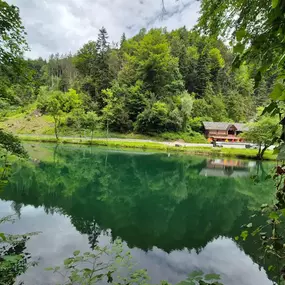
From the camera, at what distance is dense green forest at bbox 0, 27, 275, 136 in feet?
142

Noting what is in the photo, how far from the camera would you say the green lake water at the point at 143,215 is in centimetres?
673

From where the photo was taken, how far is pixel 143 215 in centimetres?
1056

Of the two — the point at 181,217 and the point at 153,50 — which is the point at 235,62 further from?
the point at 153,50

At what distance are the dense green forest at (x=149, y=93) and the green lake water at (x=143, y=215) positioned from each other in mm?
23625


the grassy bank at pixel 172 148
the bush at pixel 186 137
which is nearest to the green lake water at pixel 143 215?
the grassy bank at pixel 172 148

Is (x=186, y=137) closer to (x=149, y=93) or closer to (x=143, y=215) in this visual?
(x=149, y=93)

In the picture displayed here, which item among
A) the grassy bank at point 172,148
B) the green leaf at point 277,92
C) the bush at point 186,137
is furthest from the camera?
the bush at point 186,137

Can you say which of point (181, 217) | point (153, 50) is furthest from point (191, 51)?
point (181, 217)

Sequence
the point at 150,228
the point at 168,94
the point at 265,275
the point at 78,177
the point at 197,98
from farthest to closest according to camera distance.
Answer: the point at 197,98 → the point at 168,94 → the point at 78,177 → the point at 150,228 → the point at 265,275

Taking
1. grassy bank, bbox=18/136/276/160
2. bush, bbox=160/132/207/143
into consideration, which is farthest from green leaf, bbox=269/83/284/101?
bush, bbox=160/132/207/143

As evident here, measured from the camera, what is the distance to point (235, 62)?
44.2 inches

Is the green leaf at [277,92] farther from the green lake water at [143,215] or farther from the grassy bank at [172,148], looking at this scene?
the grassy bank at [172,148]

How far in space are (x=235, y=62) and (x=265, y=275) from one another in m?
7.04

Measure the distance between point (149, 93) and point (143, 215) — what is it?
124ft
